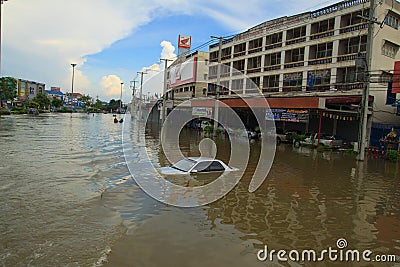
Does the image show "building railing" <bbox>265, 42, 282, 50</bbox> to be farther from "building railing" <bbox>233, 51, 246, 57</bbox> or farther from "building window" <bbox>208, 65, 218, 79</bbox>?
"building window" <bbox>208, 65, 218, 79</bbox>

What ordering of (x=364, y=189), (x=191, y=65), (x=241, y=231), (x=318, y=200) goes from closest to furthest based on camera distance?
(x=241, y=231) → (x=318, y=200) → (x=364, y=189) → (x=191, y=65)

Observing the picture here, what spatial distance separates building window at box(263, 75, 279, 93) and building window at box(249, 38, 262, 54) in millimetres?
4912

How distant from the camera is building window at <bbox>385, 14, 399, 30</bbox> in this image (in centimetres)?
3162

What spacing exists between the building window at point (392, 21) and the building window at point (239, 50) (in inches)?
856

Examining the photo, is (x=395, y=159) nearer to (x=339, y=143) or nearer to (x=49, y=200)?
(x=339, y=143)

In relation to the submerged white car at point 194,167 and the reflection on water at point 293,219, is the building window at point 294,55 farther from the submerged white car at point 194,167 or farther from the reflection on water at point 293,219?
the submerged white car at point 194,167

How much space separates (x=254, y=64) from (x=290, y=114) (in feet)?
64.3

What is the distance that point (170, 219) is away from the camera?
29.5ft

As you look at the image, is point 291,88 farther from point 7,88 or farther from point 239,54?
point 7,88

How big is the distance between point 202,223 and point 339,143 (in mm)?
24648

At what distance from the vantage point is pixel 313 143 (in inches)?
1195

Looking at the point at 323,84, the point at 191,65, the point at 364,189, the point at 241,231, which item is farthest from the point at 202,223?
the point at 191,65

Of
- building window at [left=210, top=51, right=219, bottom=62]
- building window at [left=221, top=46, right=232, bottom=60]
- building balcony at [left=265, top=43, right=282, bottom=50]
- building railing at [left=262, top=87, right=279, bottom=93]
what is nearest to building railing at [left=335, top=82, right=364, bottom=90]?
building railing at [left=262, top=87, right=279, bottom=93]

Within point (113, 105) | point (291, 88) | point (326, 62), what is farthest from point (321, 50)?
point (113, 105)
